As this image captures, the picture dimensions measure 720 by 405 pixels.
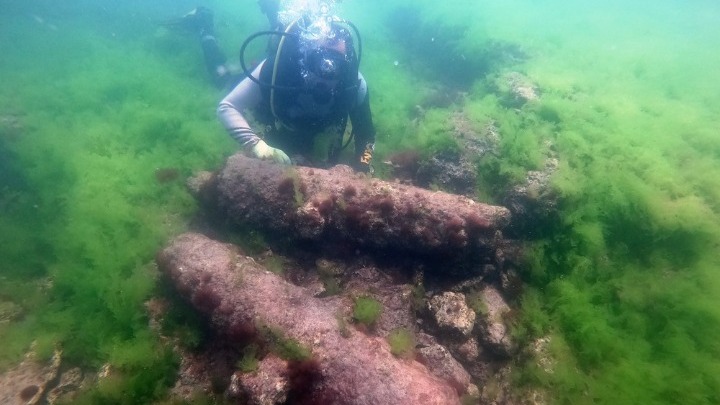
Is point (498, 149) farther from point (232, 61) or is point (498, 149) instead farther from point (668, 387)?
point (232, 61)

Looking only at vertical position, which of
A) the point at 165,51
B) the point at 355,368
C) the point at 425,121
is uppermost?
the point at 355,368

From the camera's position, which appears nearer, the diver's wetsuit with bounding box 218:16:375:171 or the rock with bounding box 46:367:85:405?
the rock with bounding box 46:367:85:405

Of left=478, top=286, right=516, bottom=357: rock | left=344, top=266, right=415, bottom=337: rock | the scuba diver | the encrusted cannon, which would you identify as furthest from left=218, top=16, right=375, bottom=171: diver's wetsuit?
left=478, top=286, right=516, bottom=357: rock

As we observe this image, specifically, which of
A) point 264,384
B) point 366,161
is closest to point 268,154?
point 366,161

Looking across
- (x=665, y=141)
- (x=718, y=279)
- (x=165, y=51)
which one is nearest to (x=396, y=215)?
(x=718, y=279)

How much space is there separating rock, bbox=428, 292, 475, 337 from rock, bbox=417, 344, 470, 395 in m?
0.27

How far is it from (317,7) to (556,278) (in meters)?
12.4

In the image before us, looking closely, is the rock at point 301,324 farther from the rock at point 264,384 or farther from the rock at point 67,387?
the rock at point 67,387

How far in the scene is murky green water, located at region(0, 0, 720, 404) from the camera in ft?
12.7

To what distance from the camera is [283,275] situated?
4309 mm

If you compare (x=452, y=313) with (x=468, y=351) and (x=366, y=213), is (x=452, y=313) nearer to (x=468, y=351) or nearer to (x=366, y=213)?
(x=468, y=351)

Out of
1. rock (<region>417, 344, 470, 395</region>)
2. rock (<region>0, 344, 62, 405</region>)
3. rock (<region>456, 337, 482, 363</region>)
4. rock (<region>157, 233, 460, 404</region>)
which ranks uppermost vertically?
rock (<region>157, 233, 460, 404</region>)

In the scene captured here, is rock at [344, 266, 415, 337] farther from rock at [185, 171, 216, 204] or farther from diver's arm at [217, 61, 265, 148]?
diver's arm at [217, 61, 265, 148]

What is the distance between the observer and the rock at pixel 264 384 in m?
3.02
